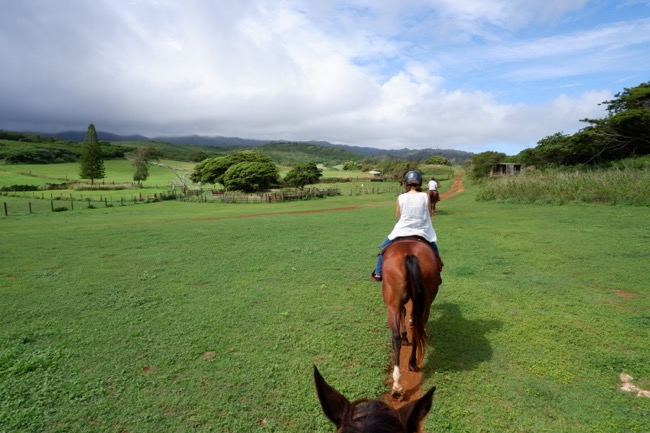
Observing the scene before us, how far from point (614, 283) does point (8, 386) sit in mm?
11723

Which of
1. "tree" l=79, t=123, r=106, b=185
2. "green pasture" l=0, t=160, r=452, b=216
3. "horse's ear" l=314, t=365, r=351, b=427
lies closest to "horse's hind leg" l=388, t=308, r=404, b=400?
"horse's ear" l=314, t=365, r=351, b=427

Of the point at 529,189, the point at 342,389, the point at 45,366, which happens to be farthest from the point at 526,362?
the point at 529,189

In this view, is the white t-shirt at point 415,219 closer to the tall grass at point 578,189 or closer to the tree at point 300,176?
the tall grass at point 578,189

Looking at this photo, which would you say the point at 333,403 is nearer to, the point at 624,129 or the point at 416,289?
the point at 416,289

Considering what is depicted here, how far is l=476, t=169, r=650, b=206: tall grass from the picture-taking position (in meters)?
18.7

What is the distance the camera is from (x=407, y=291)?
15.9ft

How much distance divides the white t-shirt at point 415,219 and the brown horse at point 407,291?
0.58 meters

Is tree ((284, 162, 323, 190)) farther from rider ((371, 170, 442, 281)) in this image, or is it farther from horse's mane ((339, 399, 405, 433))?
horse's mane ((339, 399, 405, 433))

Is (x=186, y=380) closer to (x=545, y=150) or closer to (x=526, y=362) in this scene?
(x=526, y=362)

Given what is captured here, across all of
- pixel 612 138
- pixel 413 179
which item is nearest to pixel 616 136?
pixel 612 138

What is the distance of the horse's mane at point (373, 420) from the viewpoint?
1.41 meters

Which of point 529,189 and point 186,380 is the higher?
point 529,189

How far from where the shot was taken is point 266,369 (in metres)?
5.09

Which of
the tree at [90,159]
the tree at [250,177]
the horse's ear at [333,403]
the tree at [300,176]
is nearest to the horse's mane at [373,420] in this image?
the horse's ear at [333,403]
